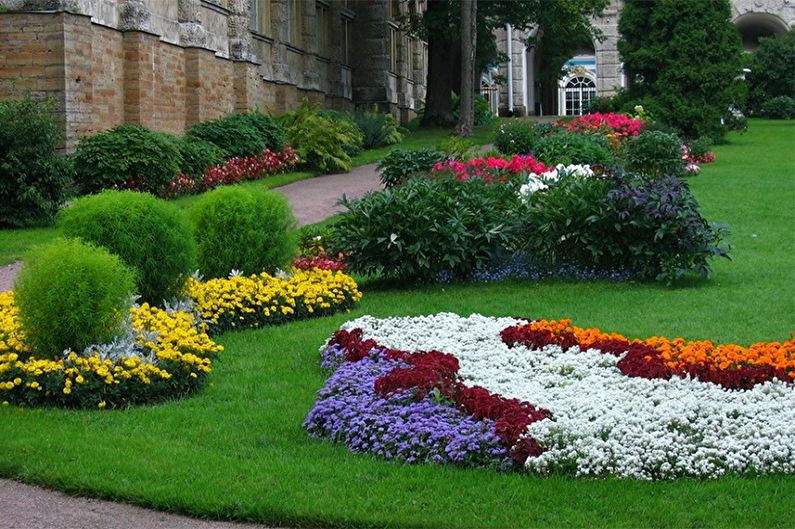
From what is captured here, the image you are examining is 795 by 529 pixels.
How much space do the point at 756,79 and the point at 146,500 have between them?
4964 cm

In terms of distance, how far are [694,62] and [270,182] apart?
12895 mm

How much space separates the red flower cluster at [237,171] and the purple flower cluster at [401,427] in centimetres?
1413

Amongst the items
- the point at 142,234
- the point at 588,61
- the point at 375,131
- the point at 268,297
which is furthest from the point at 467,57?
the point at 588,61

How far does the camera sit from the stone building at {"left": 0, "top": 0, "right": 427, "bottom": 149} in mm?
20828

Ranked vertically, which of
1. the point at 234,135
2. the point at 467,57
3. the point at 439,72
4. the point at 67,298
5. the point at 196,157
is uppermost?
the point at 439,72

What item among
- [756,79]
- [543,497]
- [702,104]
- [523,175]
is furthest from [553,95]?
[543,497]

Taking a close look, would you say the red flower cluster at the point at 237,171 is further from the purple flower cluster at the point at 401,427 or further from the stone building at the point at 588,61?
the stone building at the point at 588,61

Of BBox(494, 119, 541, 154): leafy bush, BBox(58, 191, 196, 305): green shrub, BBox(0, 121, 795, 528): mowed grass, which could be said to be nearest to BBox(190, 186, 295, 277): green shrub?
BBox(0, 121, 795, 528): mowed grass

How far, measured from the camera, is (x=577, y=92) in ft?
215

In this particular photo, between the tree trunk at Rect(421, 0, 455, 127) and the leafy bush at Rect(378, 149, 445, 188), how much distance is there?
65.4ft

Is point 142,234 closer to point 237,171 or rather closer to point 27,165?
point 27,165

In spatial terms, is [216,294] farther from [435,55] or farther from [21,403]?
[435,55]

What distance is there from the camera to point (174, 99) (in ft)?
87.3

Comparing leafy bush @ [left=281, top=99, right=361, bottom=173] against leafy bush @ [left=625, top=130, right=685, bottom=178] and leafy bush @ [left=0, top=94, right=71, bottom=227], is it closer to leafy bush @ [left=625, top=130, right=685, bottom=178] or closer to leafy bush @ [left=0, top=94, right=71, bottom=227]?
leafy bush @ [left=625, top=130, right=685, bottom=178]
